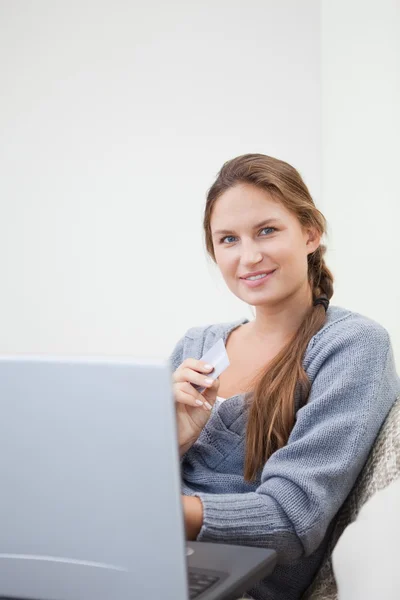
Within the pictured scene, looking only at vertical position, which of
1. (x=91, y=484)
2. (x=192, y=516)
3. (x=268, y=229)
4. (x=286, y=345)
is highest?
(x=268, y=229)

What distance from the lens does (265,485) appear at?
4.40ft

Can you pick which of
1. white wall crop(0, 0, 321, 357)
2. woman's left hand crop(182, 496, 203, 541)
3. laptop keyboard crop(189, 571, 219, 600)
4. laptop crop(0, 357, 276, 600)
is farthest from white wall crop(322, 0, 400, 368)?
laptop crop(0, 357, 276, 600)

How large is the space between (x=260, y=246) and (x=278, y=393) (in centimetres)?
28

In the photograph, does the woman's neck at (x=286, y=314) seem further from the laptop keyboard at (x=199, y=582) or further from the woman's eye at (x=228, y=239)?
the laptop keyboard at (x=199, y=582)

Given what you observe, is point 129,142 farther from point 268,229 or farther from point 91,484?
point 91,484

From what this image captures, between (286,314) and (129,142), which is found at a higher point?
(129,142)

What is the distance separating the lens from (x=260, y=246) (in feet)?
5.20

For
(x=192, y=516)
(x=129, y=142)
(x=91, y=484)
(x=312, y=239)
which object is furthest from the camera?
(x=129, y=142)

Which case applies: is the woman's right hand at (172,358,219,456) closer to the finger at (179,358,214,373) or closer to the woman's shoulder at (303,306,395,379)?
the finger at (179,358,214,373)

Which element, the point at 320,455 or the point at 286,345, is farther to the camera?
the point at 286,345

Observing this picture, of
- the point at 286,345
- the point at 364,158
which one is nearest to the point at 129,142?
the point at 364,158

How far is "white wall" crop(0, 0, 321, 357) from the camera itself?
2717mm

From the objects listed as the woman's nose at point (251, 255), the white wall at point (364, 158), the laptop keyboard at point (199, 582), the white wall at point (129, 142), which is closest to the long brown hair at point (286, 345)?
the woman's nose at point (251, 255)

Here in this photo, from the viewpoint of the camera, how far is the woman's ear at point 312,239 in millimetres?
1673
